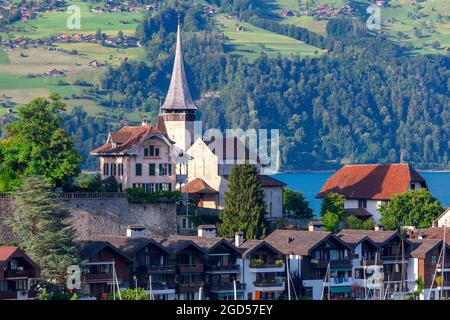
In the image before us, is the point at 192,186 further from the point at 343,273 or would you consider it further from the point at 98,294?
the point at 98,294

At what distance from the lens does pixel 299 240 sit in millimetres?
76875

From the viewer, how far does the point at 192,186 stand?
93.9 meters

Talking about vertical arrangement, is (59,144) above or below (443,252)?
above

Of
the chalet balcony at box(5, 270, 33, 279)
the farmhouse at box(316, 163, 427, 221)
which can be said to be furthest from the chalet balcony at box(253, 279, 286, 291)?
the farmhouse at box(316, 163, 427, 221)

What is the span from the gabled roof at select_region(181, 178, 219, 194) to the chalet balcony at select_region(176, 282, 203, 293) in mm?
21052

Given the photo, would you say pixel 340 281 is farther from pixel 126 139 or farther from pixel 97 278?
pixel 126 139

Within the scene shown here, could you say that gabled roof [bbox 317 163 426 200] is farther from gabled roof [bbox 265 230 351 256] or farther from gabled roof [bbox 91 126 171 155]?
gabled roof [bbox 265 230 351 256]

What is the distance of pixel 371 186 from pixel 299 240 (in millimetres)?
27050

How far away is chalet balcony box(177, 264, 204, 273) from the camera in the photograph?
71.1 meters

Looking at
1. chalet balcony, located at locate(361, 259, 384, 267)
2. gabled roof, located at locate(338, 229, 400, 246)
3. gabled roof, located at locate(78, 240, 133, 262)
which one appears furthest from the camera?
gabled roof, located at locate(338, 229, 400, 246)

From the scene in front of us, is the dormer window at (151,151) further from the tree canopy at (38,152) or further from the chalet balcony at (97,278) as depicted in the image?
the chalet balcony at (97,278)

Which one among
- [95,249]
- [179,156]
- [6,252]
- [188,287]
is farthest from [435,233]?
[6,252]

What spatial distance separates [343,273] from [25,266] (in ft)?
56.5
